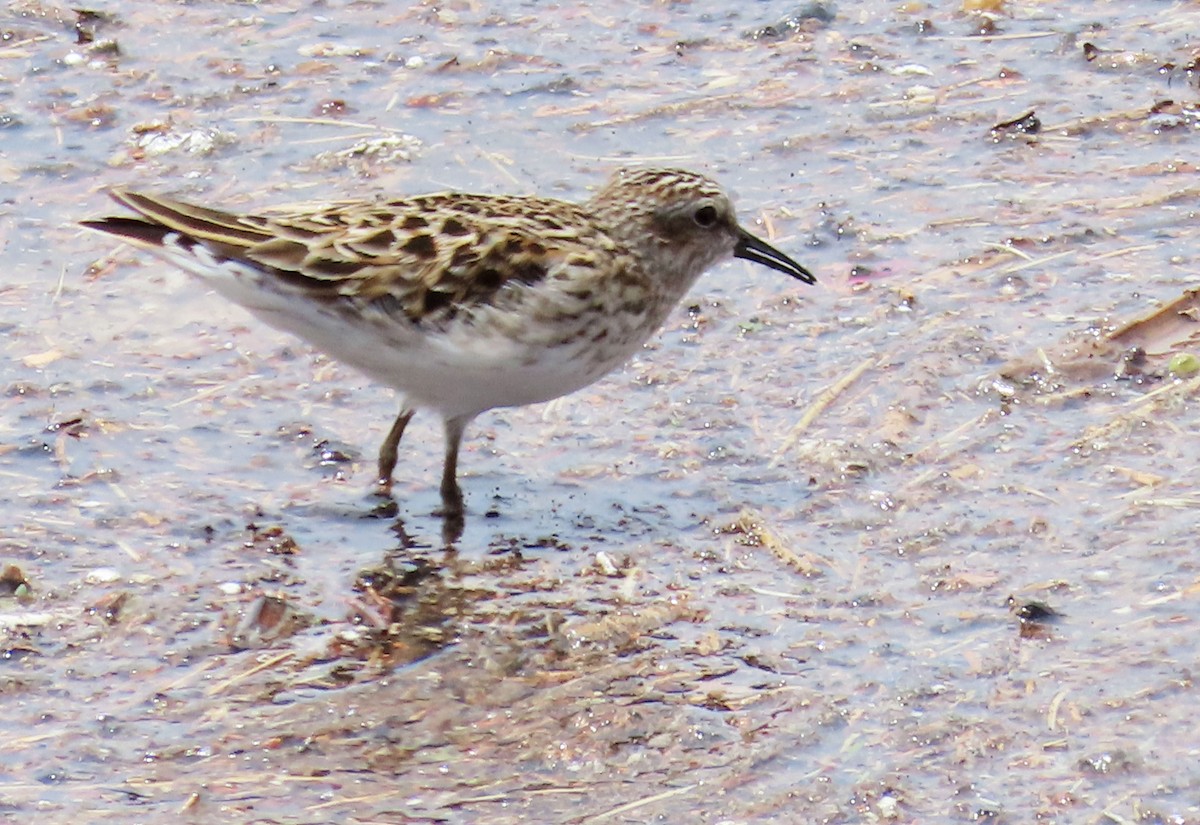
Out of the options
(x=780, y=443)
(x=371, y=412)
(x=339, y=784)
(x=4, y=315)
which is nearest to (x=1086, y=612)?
(x=780, y=443)

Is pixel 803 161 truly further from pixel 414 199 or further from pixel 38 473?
pixel 38 473

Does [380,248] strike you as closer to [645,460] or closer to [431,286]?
[431,286]

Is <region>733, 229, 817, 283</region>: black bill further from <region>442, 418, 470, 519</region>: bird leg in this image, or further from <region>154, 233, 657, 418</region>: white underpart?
<region>442, 418, 470, 519</region>: bird leg

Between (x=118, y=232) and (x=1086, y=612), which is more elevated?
(x=118, y=232)

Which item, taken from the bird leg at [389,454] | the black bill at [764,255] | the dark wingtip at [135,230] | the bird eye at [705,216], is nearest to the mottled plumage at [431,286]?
the dark wingtip at [135,230]

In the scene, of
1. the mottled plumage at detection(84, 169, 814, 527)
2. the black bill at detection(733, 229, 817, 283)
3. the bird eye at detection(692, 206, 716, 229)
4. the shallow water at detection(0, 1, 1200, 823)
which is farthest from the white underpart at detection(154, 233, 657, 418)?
the black bill at detection(733, 229, 817, 283)

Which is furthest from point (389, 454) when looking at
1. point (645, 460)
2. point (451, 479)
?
point (645, 460)
